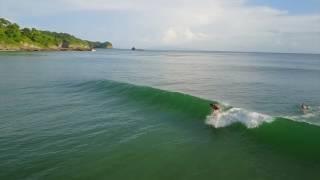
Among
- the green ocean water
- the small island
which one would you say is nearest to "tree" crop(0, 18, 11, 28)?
the small island

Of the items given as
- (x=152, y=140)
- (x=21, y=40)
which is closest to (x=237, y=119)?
(x=152, y=140)

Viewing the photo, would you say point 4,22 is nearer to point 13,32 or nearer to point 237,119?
point 13,32

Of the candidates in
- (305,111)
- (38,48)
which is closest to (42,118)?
(305,111)

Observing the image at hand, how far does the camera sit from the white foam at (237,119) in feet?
61.4

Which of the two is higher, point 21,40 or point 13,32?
point 13,32

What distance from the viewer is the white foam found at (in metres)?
18.7

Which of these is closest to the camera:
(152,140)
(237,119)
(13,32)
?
(152,140)

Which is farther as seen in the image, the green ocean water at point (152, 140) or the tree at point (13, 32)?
the tree at point (13, 32)

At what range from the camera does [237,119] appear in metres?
19.2

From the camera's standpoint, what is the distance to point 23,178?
1190 centimetres

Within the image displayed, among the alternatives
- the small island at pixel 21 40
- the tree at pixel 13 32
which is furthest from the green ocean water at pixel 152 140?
the tree at pixel 13 32

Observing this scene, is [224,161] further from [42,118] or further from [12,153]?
[42,118]

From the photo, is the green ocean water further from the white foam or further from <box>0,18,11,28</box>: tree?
<box>0,18,11,28</box>: tree

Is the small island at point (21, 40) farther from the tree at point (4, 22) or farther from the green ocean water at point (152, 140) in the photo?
the green ocean water at point (152, 140)
